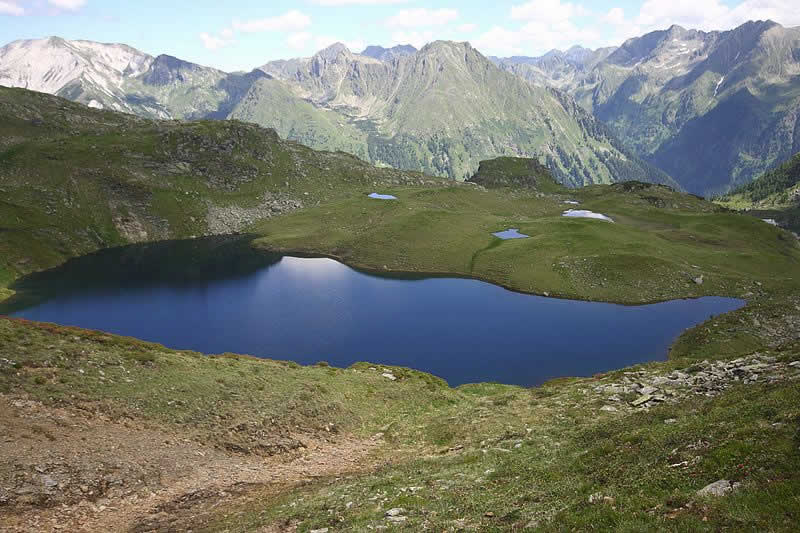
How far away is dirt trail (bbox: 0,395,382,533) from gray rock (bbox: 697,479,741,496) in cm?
2278

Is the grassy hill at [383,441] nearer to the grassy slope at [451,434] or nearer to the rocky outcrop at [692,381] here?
the grassy slope at [451,434]

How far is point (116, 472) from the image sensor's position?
28.6m

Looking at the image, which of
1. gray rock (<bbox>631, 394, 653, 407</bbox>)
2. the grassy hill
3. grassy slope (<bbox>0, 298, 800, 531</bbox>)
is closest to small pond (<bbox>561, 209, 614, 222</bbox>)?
the grassy hill

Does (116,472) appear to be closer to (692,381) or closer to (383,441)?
(383,441)

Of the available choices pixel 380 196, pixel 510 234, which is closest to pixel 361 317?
pixel 510 234

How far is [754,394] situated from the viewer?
26.2 metres

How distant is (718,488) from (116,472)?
1227 inches

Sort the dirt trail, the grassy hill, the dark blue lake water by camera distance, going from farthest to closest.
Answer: the dark blue lake water, the dirt trail, the grassy hill

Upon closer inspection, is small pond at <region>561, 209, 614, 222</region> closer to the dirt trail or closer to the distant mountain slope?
the distant mountain slope

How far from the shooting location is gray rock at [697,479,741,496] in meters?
16.3

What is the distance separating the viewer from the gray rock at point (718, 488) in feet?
53.4

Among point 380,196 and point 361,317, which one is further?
point 380,196

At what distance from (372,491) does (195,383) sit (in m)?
21.7

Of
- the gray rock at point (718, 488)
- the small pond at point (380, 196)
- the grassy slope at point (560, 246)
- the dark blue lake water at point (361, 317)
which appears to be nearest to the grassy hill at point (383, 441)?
the gray rock at point (718, 488)
